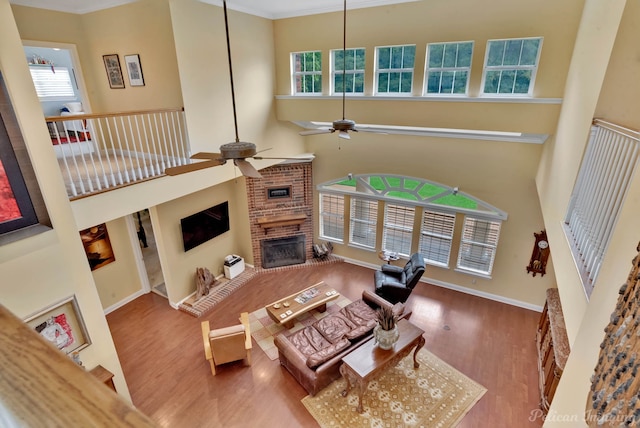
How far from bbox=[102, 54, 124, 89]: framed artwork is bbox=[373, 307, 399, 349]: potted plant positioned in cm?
599

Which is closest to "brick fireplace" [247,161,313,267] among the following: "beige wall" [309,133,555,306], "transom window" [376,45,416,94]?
"beige wall" [309,133,555,306]

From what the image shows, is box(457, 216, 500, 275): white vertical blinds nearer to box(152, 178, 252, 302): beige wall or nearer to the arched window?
the arched window

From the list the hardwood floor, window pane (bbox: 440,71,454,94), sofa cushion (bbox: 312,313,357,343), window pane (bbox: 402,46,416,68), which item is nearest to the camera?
Answer: the hardwood floor

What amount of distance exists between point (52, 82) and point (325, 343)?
666 centimetres

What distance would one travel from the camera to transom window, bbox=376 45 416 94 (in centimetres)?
600

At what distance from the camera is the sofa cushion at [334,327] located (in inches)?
211

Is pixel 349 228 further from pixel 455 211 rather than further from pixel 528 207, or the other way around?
pixel 528 207

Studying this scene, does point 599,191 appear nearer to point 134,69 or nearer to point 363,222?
point 363,222

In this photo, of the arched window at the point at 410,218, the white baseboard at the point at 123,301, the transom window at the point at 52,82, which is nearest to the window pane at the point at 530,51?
the arched window at the point at 410,218

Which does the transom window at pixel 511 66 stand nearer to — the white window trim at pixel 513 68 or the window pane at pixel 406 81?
the white window trim at pixel 513 68

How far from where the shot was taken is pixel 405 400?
184 inches

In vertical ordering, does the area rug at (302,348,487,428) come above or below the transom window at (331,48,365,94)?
below

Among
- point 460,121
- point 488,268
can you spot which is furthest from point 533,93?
point 488,268

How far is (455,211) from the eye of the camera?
22.5 feet
